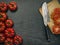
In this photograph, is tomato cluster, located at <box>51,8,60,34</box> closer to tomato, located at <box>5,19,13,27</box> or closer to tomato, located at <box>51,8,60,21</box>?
tomato, located at <box>51,8,60,21</box>

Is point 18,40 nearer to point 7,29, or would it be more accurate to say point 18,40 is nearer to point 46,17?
point 7,29

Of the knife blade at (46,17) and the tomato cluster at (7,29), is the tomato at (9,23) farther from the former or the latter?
Answer: the knife blade at (46,17)

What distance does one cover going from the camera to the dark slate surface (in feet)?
3.92

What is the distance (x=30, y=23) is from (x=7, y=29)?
0.49ft

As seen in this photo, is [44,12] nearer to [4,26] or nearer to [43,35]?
[43,35]

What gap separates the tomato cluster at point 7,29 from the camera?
1.17 metres

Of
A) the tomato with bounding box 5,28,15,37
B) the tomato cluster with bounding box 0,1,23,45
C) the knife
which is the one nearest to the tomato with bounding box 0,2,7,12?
the tomato cluster with bounding box 0,1,23,45

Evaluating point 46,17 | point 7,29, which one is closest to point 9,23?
point 7,29

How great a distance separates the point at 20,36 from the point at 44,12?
199mm

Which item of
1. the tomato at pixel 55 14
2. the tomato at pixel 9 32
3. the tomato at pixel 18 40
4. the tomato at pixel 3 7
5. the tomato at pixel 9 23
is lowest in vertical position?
the tomato at pixel 18 40

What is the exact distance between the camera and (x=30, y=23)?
1.25 meters

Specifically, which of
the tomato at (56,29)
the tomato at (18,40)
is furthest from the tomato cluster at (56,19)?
the tomato at (18,40)

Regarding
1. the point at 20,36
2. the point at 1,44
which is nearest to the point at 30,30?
the point at 20,36

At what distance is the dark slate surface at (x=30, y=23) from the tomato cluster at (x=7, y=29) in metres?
0.03
